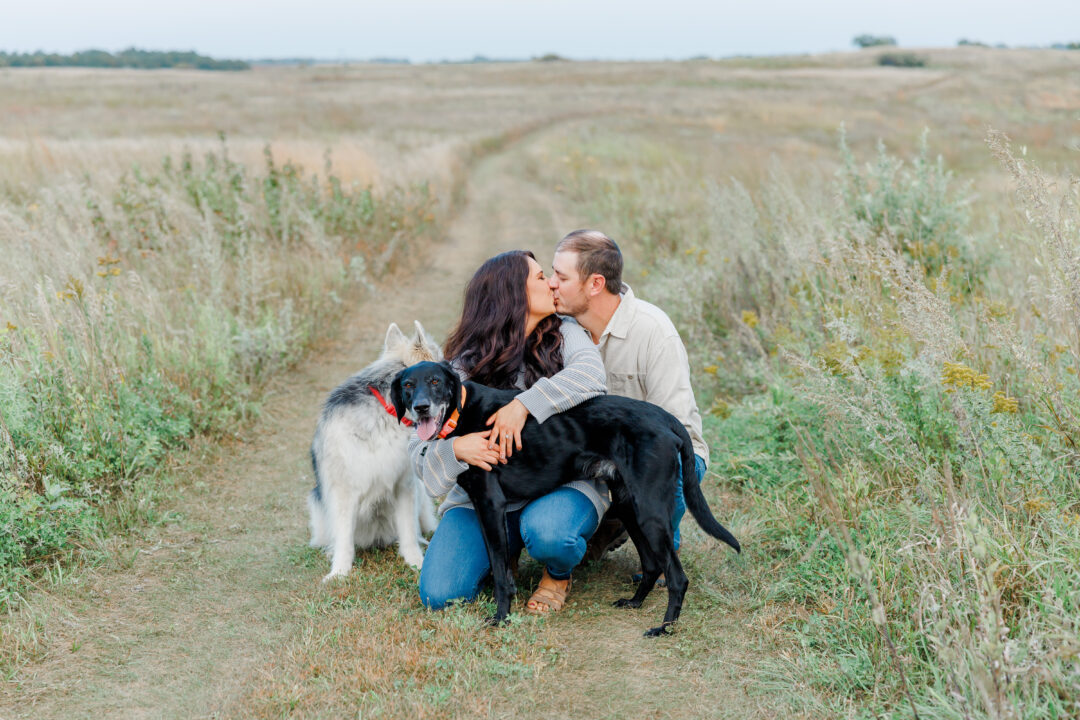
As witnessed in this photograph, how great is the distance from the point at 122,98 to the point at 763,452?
145 feet

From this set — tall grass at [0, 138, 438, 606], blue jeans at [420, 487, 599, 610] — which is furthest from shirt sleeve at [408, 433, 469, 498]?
tall grass at [0, 138, 438, 606]

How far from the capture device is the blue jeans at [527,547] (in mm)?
3564

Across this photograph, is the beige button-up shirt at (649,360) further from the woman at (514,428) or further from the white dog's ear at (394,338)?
the white dog's ear at (394,338)

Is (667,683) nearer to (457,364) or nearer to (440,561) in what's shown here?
(440,561)

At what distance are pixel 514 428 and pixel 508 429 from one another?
0.03 meters

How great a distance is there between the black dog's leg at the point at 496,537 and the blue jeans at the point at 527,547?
0.17 m

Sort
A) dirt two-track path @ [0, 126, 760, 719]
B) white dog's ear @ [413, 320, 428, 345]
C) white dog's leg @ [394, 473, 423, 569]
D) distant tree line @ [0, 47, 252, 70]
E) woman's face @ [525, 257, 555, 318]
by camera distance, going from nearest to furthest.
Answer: dirt two-track path @ [0, 126, 760, 719] → woman's face @ [525, 257, 555, 318] → white dog's ear @ [413, 320, 428, 345] → white dog's leg @ [394, 473, 423, 569] → distant tree line @ [0, 47, 252, 70]

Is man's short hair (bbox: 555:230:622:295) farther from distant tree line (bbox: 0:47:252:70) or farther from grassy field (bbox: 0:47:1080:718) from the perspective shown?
distant tree line (bbox: 0:47:252:70)

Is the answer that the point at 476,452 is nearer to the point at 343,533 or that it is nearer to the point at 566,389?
the point at 566,389

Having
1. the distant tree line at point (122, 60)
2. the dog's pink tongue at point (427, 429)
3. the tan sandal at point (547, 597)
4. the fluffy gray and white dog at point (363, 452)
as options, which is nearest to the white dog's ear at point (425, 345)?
the fluffy gray and white dog at point (363, 452)

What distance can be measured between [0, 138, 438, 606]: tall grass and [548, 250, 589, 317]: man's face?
9.22 feet

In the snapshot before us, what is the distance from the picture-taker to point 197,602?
154 inches

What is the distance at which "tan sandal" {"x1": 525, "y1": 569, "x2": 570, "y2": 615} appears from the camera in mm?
3654

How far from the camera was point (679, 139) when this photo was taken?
25578 mm
